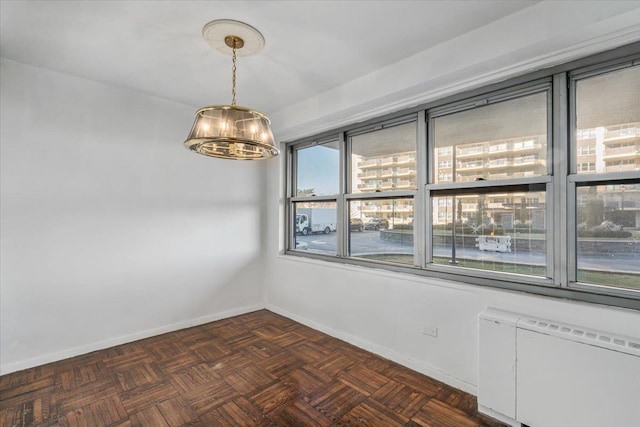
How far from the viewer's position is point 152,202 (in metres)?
3.27

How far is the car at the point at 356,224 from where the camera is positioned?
131 inches

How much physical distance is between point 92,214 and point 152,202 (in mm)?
545

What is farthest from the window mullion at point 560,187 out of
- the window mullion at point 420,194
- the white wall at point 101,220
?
the white wall at point 101,220

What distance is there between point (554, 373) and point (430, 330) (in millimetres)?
883

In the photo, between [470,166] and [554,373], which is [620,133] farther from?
[554,373]

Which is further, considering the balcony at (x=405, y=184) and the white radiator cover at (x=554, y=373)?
the balcony at (x=405, y=184)

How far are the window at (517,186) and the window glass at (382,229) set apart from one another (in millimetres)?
11

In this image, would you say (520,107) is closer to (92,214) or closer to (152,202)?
(152,202)

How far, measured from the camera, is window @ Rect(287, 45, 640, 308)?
6.07ft

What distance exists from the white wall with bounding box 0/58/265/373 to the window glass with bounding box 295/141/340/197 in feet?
2.87

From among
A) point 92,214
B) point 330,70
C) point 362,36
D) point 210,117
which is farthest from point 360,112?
point 92,214

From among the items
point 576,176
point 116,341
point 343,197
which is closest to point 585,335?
point 576,176

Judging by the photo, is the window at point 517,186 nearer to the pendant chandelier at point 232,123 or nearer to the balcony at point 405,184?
the balcony at point 405,184

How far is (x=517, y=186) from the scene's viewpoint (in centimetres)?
222
